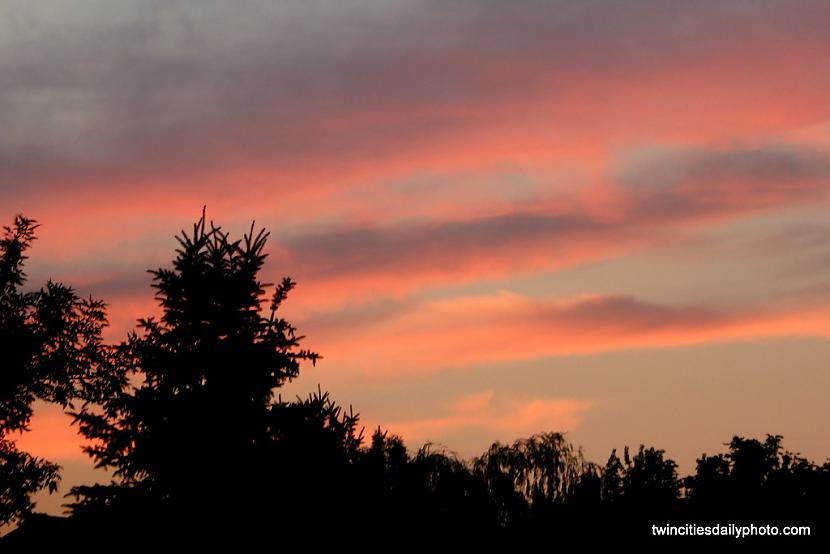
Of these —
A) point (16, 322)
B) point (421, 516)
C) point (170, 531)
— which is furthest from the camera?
point (16, 322)

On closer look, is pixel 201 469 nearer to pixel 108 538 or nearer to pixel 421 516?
pixel 108 538

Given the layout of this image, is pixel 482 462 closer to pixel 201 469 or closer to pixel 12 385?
pixel 12 385

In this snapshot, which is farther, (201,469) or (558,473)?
(558,473)

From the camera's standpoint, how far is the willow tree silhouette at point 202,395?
24141mm

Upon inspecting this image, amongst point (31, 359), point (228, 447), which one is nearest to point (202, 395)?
point (228, 447)

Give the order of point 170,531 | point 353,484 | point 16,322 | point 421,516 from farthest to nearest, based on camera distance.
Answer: point 16,322, point 421,516, point 353,484, point 170,531

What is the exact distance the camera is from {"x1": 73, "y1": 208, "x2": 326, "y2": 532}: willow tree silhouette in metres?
24.1

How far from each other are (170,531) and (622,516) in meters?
24.6

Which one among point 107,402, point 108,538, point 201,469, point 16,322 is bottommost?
point 108,538

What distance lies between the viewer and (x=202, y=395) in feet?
80.4

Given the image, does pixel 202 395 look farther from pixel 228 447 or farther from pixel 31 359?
pixel 31 359

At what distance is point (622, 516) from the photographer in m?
42.8

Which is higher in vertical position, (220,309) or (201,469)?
(220,309)

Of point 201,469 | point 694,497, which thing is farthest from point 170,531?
point 694,497
